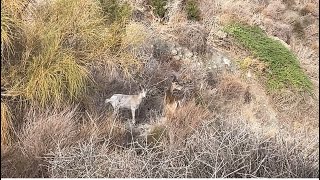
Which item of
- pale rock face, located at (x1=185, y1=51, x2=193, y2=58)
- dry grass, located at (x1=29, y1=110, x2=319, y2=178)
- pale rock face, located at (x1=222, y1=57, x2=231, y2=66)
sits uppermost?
dry grass, located at (x1=29, y1=110, x2=319, y2=178)

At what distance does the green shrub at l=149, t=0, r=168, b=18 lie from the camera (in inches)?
218

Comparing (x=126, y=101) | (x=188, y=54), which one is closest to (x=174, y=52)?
(x=188, y=54)

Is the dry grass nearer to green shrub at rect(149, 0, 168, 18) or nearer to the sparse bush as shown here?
green shrub at rect(149, 0, 168, 18)

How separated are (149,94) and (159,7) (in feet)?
5.23

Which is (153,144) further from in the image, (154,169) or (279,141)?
(279,141)

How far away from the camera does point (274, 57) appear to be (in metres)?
5.72

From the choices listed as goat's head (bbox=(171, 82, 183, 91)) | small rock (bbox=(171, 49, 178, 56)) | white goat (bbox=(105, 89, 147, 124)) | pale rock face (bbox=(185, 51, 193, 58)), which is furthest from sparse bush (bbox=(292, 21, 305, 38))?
white goat (bbox=(105, 89, 147, 124))

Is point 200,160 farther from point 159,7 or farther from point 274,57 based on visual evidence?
point 274,57

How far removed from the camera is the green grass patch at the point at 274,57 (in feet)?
17.7

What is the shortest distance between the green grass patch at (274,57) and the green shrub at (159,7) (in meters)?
0.78

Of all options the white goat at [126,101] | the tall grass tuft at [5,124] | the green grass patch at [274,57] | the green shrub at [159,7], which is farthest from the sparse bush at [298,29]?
the tall grass tuft at [5,124]

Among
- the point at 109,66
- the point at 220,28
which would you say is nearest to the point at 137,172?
the point at 109,66

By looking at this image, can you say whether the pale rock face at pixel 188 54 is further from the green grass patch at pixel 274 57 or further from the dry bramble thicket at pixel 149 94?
the green grass patch at pixel 274 57

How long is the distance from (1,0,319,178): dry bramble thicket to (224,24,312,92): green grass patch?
2 centimetres
